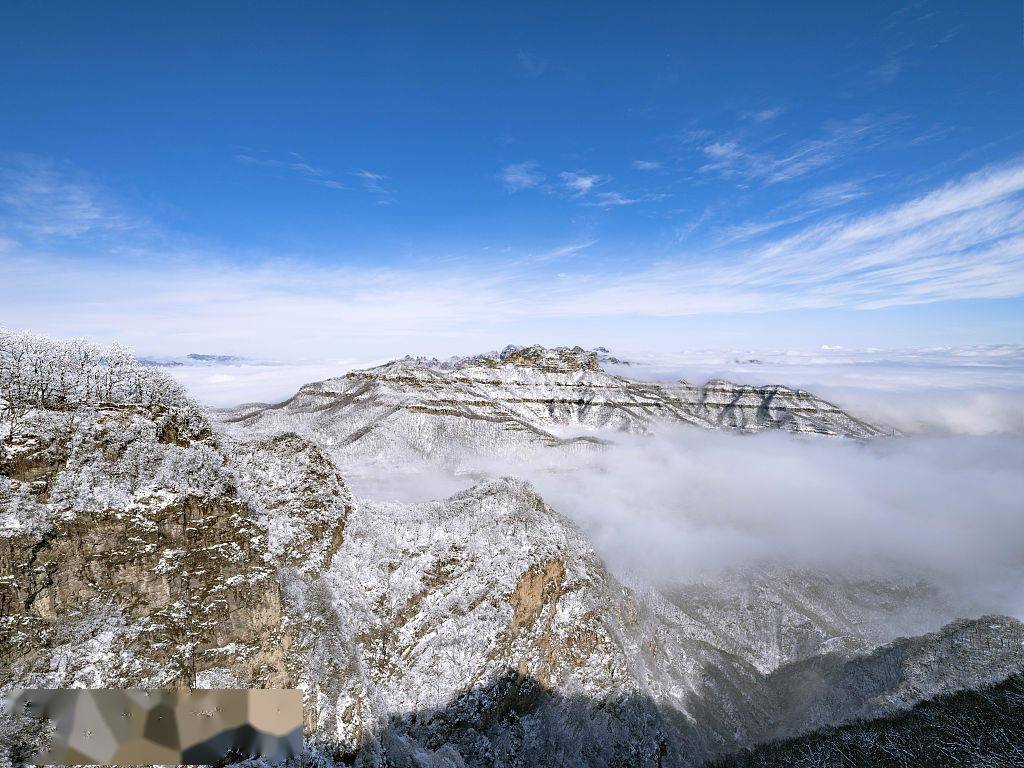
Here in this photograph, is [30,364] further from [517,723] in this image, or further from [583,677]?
[583,677]

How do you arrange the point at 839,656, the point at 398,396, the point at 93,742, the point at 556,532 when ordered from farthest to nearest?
the point at 398,396 < the point at 839,656 < the point at 556,532 < the point at 93,742

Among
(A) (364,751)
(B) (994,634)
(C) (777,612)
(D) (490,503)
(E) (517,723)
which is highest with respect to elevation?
(D) (490,503)

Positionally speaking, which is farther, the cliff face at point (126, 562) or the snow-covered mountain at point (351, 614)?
the snow-covered mountain at point (351, 614)

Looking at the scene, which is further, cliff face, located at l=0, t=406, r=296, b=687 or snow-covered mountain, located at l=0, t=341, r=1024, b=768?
snow-covered mountain, located at l=0, t=341, r=1024, b=768

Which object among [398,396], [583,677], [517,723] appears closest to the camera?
[517,723]

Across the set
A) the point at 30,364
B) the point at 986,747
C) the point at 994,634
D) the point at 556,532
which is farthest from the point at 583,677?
the point at 30,364

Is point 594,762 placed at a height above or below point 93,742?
below

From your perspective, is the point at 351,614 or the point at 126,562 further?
the point at 351,614

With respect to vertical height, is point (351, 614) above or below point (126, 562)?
below
